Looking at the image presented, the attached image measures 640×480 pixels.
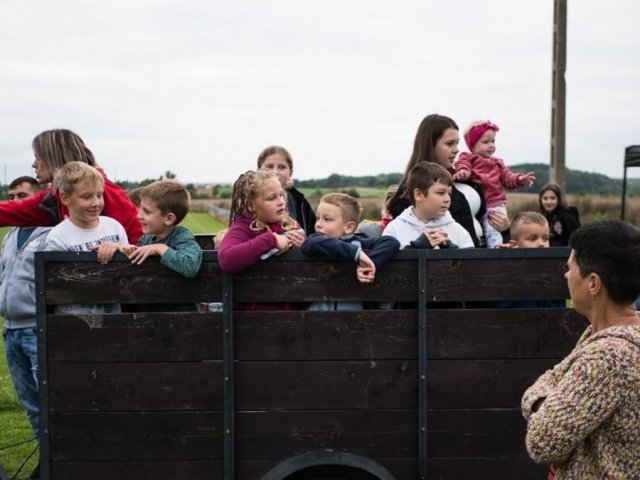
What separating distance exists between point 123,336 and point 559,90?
1008 cm

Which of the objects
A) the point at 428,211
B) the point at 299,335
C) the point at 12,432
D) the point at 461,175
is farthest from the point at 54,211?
the point at 12,432

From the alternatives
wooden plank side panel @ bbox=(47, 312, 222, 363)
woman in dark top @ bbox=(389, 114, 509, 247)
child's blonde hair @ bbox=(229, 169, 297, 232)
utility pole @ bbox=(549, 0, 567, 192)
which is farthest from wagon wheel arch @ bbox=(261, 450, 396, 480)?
utility pole @ bbox=(549, 0, 567, 192)

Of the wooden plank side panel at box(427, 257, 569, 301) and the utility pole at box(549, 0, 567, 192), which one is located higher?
the utility pole at box(549, 0, 567, 192)

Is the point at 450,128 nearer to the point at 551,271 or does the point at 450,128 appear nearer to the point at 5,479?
the point at 551,271

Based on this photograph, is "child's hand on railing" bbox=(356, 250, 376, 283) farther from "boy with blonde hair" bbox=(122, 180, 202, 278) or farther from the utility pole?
the utility pole

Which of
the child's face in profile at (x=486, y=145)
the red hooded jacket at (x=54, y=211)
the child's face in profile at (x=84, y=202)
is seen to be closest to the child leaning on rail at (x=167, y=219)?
the child's face in profile at (x=84, y=202)

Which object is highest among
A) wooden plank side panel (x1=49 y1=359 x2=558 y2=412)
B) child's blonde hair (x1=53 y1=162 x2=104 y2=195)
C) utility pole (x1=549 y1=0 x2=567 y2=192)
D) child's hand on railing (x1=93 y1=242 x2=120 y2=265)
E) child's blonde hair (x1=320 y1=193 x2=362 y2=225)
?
utility pole (x1=549 y1=0 x2=567 y2=192)

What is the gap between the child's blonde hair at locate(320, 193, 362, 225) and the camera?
4.05 metres

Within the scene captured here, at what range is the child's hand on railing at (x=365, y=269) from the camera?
342cm

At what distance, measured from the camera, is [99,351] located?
11.3 feet

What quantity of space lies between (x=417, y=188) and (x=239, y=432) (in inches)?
60.3

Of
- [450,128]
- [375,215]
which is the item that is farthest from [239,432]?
[375,215]

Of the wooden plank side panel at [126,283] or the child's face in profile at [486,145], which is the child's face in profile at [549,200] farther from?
Answer: the wooden plank side panel at [126,283]

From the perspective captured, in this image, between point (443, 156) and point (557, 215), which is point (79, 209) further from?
point (557, 215)
